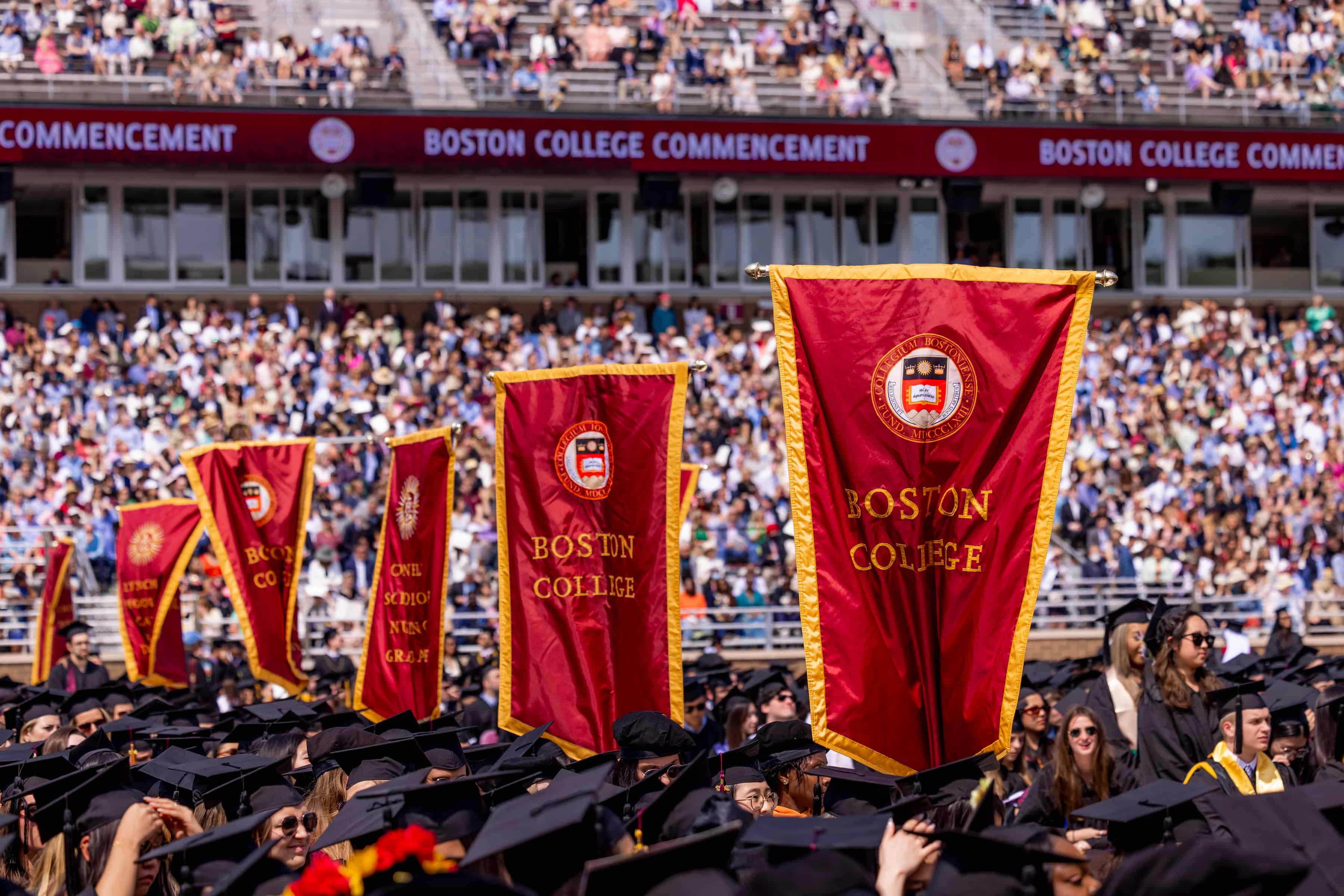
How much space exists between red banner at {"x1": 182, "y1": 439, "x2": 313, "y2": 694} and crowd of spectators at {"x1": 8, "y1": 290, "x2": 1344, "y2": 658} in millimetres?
6034

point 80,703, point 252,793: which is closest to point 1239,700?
point 252,793

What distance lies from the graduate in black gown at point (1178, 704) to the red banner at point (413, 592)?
4.97m

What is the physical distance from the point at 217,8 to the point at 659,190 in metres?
8.17

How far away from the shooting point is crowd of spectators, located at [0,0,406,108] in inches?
1152

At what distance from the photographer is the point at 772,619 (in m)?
22.3

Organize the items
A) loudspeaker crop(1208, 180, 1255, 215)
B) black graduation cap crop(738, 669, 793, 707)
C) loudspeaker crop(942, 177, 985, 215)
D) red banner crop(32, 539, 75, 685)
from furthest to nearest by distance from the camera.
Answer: loudspeaker crop(1208, 180, 1255, 215) → loudspeaker crop(942, 177, 985, 215) → red banner crop(32, 539, 75, 685) → black graduation cap crop(738, 669, 793, 707)

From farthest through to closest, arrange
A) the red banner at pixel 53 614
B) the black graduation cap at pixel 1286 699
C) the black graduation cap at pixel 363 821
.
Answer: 1. the red banner at pixel 53 614
2. the black graduation cap at pixel 1286 699
3. the black graduation cap at pixel 363 821

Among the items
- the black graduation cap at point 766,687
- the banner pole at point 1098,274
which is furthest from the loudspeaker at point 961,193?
the banner pole at point 1098,274

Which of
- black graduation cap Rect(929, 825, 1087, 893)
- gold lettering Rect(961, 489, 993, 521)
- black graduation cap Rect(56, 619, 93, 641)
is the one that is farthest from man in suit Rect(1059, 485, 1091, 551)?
black graduation cap Rect(929, 825, 1087, 893)

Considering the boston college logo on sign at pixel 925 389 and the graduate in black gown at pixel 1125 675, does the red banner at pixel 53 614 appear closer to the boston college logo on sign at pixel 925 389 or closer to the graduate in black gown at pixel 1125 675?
the graduate in black gown at pixel 1125 675

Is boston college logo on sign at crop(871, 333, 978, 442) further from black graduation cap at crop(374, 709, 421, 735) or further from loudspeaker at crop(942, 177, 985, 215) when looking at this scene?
loudspeaker at crop(942, 177, 985, 215)

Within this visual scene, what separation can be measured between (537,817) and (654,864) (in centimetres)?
58

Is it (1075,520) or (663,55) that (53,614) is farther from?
(663,55)

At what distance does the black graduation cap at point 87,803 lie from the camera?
6621mm
